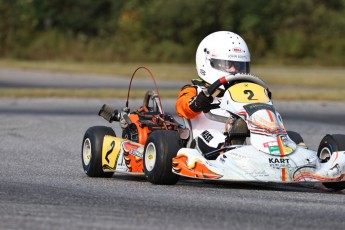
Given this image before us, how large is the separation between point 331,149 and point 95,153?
2269mm

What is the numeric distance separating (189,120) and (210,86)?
53 cm

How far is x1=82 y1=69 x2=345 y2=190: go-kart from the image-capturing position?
822 centimetres

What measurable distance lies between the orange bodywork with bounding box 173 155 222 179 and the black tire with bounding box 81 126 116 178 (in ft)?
4.61

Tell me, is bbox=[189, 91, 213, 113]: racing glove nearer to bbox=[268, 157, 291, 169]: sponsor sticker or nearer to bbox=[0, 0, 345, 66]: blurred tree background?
bbox=[268, 157, 291, 169]: sponsor sticker

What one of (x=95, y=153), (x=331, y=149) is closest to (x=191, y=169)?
(x=331, y=149)

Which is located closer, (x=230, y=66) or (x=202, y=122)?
(x=202, y=122)

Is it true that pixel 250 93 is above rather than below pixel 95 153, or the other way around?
above

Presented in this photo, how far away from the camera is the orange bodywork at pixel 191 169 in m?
8.37

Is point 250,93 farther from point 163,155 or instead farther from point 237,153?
point 163,155

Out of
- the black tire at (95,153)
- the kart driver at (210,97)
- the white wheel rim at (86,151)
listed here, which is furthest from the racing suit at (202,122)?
the white wheel rim at (86,151)

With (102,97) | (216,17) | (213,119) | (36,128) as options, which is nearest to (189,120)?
(213,119)

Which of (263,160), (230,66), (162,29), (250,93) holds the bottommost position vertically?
(263,160)

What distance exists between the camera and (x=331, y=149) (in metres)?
8.82

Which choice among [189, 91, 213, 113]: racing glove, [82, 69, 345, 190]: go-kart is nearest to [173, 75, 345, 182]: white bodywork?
[82, 69, 345, 190]: go-kart
